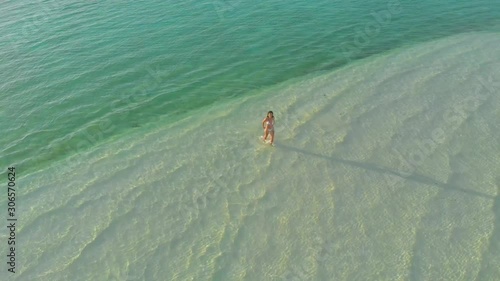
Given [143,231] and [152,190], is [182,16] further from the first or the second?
[143,231]

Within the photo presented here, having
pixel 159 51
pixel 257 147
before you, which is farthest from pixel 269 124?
pixel 159 51

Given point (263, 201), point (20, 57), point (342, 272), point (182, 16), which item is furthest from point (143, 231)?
point (182, 16)

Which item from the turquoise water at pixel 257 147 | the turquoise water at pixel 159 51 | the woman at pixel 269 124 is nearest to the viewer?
the turquoise water at pixel 257 147

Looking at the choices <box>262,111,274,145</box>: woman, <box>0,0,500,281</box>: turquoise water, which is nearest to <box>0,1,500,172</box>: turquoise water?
<box>0,0,500,281</box>: turquoise water

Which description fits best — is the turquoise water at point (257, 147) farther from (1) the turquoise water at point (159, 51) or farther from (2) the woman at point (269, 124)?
(2) the woman at point (269, 124)

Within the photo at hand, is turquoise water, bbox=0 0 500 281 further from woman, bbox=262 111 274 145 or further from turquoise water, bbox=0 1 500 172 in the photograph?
woman, bbox=262 111 274 145

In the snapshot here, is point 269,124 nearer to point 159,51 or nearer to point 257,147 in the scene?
point 257,147

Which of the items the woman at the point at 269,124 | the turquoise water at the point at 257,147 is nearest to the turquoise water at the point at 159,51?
the turquoise water at the point at 257,147
